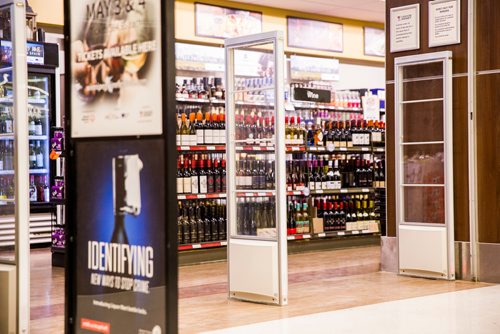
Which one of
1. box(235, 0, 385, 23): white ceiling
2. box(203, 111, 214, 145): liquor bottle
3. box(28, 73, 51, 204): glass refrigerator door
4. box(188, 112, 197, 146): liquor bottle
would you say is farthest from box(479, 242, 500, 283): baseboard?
box(235, 0, 385, 23): white ceiling

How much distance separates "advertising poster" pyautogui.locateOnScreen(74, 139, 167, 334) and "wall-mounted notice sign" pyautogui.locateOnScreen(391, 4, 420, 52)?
5831mm

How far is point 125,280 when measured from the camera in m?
3.09

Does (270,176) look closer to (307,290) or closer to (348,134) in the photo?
(307,290)

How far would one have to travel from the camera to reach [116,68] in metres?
3.13

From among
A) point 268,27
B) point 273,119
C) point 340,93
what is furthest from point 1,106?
point 268,27

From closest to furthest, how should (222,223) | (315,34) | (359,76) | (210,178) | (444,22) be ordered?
(444,22), (210,178), (222,223), (315,34), (359,76)

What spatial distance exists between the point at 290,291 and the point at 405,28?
321 cm

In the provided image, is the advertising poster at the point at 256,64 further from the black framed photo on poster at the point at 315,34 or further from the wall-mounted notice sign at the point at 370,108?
the black framed photo on poster at the point at 315,34

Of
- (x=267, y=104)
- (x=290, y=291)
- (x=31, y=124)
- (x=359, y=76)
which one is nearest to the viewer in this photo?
(x=267, y=104)

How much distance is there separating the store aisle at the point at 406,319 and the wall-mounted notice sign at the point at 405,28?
9.82 feet

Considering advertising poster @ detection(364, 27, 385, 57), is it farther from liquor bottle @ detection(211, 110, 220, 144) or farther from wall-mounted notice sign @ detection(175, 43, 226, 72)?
liquor bottle @ detection(211, 110, 220, 144)

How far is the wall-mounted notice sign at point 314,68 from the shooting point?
46.5 ft

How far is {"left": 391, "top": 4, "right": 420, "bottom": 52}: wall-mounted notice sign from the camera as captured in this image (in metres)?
8.40

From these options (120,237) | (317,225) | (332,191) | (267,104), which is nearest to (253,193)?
(267,104)
